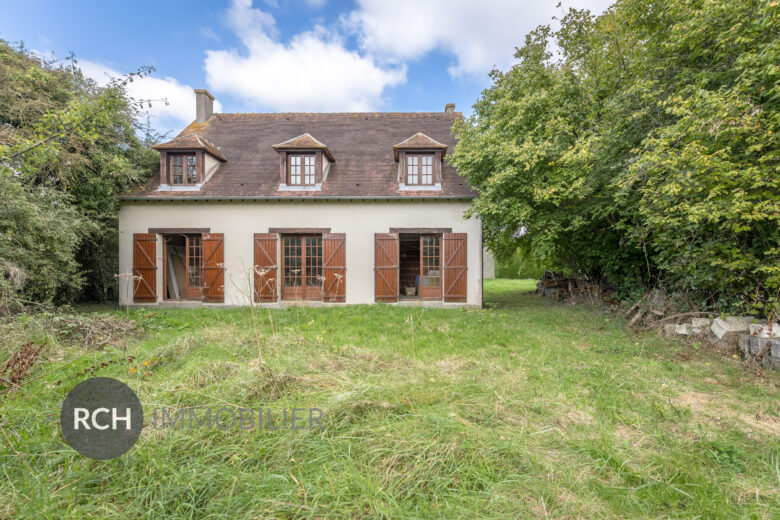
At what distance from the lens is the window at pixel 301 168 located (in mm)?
9375

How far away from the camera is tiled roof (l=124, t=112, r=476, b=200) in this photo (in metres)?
9.07

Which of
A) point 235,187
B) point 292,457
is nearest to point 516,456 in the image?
point 292,457

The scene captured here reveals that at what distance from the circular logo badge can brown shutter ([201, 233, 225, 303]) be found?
6.98 metres

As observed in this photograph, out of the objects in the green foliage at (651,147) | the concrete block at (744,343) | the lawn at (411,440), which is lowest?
the lawn at (411,440)

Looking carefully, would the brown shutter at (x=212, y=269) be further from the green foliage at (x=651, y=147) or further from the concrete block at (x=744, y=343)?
the concrete block at (x=744, y=343)

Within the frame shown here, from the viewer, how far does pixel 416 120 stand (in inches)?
461

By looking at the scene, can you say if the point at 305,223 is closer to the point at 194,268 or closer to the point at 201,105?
the point at 194,268

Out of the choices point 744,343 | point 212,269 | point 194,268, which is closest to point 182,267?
point 194,268

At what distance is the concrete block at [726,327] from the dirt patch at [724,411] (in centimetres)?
201

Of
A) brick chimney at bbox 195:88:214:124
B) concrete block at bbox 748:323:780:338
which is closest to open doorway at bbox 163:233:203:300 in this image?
brick chimney at bbox 195:88:214:124

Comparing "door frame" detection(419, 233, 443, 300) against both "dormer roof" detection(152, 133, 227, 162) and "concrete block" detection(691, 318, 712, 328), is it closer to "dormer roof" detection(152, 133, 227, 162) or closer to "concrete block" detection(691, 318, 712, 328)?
"concrete block" detection(691, 318, 712, 328)

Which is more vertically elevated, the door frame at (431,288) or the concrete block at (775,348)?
the door frame at (431,288)

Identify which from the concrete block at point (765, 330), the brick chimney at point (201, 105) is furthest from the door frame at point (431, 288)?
the brick chimney at point (201, 105)

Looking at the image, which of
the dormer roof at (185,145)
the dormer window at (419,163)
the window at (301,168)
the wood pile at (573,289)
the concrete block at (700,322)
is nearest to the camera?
the concrete block at (700,322)
